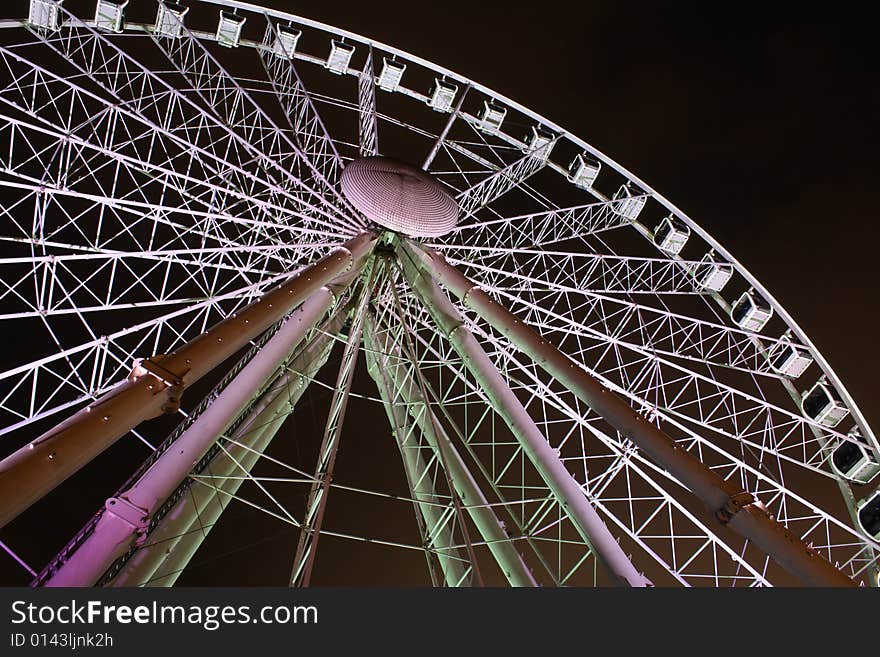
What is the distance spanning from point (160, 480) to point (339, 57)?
1516cm

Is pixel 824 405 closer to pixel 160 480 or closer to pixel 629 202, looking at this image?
pixel 629 202

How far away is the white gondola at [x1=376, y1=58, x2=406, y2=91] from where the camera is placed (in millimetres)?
21031

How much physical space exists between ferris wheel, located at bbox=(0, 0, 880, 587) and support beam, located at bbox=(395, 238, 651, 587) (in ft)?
0.16

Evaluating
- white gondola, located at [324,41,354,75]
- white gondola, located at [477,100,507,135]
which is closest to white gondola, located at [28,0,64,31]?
white gondola, located at [324,41,354,75]

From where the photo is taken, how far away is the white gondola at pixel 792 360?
2080 cm

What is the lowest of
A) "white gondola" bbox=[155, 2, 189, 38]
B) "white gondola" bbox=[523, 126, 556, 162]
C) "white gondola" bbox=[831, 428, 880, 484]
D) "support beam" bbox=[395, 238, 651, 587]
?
"support beam" bbox=[395, 238, 651, 587]

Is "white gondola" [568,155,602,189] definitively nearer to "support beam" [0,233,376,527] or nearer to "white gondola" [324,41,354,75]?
"white gondola" [324,41,354,75]

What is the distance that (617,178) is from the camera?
22.1 m

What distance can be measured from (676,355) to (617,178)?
6443 mm

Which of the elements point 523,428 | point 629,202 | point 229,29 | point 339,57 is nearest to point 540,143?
point 629,202

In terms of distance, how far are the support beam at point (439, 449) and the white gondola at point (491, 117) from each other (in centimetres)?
787

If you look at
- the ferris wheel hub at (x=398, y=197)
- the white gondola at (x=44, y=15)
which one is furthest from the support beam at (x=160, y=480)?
the white gondola at (x=44, y=15)

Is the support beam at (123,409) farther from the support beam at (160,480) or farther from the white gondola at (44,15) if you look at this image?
the white gondola at (44,15)

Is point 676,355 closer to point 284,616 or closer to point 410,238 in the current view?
point 410,238
